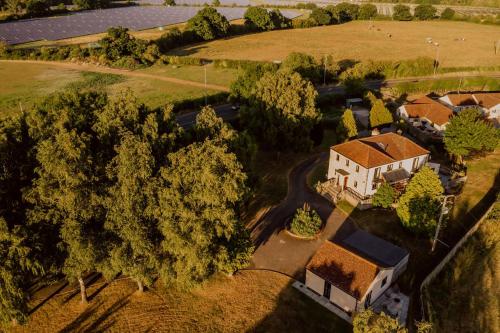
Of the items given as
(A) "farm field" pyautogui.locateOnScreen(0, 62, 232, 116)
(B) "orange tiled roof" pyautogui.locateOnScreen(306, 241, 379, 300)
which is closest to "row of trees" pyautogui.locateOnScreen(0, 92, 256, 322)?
(B) "orange tiled roof" pyautogui.locateOnScreen(306, 241, 379, 300)

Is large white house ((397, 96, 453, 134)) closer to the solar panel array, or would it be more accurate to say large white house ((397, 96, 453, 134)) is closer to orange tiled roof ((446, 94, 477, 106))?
orange tiled roof ((446, 94, 477, 106))

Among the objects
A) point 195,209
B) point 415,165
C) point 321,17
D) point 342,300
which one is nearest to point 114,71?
point 415,165

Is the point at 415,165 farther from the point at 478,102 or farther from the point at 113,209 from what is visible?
the point at 113,209

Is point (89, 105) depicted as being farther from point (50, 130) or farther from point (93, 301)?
point (93, 301)

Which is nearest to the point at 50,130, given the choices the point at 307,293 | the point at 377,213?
the point at 307,293

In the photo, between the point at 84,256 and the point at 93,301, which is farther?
the point at 93,301
